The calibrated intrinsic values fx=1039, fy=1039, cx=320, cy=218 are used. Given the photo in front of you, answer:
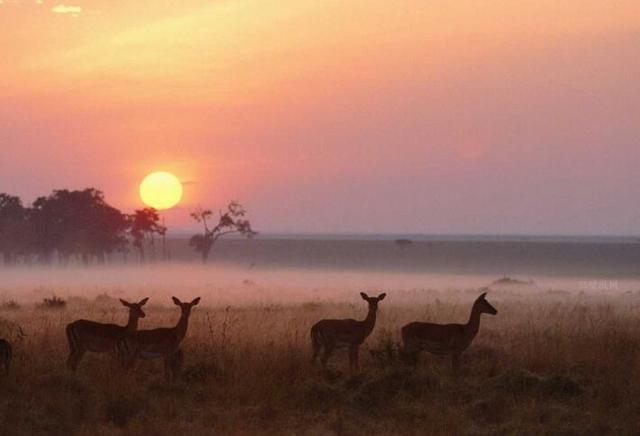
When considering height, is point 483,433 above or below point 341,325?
below

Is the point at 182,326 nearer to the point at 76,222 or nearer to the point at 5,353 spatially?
the point at 5,353

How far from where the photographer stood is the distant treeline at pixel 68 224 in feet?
282

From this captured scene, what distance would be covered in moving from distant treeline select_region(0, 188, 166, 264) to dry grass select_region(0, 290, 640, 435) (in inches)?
2707

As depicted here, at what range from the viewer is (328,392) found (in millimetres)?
14234

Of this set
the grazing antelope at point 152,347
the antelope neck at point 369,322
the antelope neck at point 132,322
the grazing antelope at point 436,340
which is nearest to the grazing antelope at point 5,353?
the grazing antelope at point 152,347

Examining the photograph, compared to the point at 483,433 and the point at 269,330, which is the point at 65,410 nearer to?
the point at 483,433

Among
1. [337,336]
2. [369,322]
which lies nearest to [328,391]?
[337,336]

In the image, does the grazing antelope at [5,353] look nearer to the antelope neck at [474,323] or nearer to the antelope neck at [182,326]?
the antelope neck at [182,326]

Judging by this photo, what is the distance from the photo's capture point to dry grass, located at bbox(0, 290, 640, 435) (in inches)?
509

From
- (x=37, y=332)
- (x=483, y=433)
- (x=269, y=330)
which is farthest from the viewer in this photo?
(x=269, y=330)

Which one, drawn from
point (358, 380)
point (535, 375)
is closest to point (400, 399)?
point (358, 380)

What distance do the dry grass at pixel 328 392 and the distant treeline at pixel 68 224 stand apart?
226 ft

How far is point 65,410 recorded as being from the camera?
13273 mm

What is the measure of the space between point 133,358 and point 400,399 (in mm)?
4074
